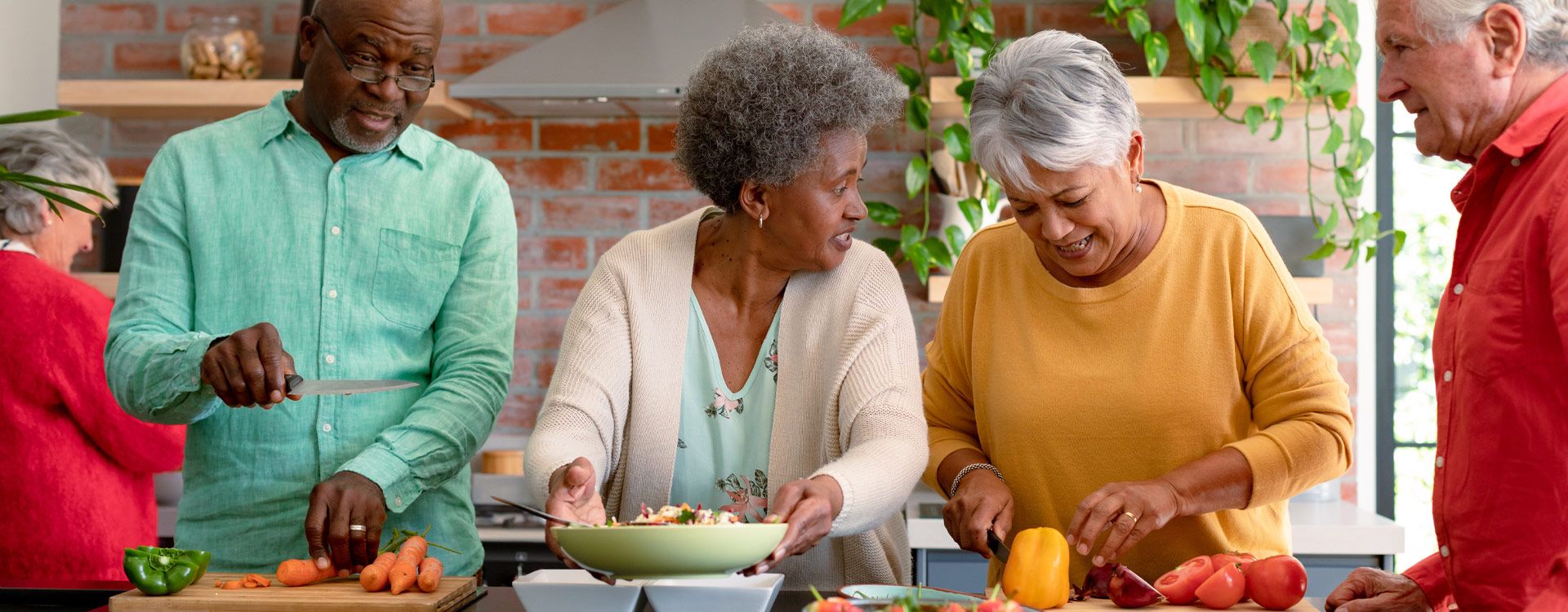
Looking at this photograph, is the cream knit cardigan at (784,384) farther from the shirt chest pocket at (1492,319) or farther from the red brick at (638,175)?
the red brick at (638,175)

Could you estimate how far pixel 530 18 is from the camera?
3426 mm

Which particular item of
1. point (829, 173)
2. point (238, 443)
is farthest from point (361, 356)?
point (829, 173)

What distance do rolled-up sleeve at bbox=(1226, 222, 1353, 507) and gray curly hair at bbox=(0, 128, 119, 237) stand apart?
6.31 feet

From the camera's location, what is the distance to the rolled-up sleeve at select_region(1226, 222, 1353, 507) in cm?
152

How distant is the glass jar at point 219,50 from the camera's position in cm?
320

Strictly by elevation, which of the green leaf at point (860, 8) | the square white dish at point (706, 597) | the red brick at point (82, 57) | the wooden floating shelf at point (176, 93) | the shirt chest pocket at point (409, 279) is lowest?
the square white dish at point (706, 597)

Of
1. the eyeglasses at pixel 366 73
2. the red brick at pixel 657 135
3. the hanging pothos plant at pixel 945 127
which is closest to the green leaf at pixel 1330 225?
the hanging pothos plant at pixel 945 127

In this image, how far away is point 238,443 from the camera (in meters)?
1.73

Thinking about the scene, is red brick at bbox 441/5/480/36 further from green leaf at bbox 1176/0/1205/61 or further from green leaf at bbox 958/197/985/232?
green leaf at bbox 1176/0/1205/61

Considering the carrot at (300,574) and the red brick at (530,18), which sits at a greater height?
the red brick at (530,18)

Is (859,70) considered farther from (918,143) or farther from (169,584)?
(918,143)

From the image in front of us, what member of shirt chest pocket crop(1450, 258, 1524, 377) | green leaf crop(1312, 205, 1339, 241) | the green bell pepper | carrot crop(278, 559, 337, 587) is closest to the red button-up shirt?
shirt chest pocket crop(1450, 258, 1524, 377)

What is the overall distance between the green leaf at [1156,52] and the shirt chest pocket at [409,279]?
1.85 metres

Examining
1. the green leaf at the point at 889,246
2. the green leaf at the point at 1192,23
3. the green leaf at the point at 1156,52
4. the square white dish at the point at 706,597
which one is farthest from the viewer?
the green leaf at the point at 889,246
